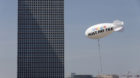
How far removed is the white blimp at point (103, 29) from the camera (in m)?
45.5

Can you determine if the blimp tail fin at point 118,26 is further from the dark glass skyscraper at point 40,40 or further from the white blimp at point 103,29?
the dark glass skyscraper at point 40,40

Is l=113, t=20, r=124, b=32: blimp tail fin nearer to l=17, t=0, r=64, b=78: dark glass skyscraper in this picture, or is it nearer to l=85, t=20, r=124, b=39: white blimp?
l=85, t=20, r=124, b=39: white blimp

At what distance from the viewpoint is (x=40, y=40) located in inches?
5103

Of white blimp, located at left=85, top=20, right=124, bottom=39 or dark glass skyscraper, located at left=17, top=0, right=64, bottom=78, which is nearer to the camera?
white blimp, located at left=85, top=20, right=124, bottom=39

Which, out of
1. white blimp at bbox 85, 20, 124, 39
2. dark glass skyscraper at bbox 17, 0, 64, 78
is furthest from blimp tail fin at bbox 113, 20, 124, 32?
dark glass skyscraper at bbox 17, 0, 64, 78

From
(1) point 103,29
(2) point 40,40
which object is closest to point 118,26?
(1) point 103,29

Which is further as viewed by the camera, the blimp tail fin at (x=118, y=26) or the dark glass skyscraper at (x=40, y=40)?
the dark glass skyscraper at (x=40, y=40)

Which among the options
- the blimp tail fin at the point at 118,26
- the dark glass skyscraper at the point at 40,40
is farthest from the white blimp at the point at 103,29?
the dark glass skyscraper at the point at 40,40

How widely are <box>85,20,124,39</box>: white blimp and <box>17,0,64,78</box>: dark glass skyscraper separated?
266 feet

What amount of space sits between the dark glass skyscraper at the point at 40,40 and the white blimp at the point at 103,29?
81106 mm

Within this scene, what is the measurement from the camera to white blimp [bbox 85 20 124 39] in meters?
45.5

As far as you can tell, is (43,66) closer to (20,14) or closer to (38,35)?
(38,35)

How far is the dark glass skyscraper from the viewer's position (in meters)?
127

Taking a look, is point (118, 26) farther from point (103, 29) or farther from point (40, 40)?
point (40, 40)
